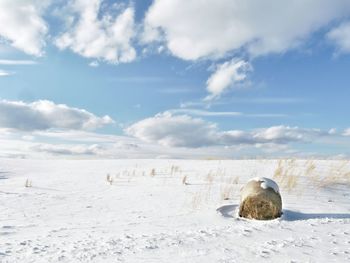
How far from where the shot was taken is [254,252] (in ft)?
14.1

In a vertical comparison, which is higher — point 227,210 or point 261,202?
point 261,202

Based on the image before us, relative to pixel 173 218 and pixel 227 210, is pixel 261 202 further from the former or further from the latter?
pixel 173 218

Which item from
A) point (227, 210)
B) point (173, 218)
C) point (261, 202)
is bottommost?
point (173, 218)

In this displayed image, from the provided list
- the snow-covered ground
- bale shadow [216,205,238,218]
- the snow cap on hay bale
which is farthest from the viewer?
bale shadow [216,205,238,218]

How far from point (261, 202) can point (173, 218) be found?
1.28 meters

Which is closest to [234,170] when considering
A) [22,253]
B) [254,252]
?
[254,252]

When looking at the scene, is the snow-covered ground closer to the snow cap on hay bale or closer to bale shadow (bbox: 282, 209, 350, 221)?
bale shadow (bbox: 282, 209, 350, 221)

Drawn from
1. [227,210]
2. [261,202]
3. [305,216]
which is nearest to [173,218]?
[227,210]

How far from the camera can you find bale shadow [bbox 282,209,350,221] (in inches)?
243

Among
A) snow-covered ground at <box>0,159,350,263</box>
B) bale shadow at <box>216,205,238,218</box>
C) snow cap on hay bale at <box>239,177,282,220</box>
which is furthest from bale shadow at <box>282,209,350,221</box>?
bale shadow at <box>216,205,238,218</box>

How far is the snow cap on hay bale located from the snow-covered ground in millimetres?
220

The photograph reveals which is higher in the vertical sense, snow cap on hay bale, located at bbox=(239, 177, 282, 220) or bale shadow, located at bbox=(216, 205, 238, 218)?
snow cap on hay bale, located at bbox=(239, 177, 282, 220)

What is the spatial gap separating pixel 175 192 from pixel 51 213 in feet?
8.07

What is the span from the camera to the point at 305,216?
631 cm
